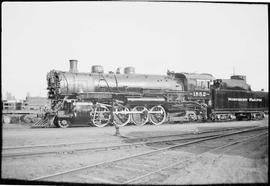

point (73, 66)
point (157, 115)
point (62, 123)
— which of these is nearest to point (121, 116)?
point (157, 115)

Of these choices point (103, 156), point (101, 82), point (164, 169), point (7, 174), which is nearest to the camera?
point (7, 174)

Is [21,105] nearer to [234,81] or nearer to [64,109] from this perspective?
[64,109]

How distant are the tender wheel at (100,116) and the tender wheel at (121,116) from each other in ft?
1.12

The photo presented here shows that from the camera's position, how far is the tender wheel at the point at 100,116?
1016cm

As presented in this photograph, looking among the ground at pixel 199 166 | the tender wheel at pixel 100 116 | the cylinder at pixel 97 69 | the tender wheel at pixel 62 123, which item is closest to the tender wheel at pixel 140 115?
the tender wheel at pixel 100 116

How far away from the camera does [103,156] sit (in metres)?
5.39

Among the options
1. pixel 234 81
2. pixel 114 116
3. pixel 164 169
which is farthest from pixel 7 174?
pixel 234 81

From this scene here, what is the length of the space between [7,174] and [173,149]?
3.94 metres

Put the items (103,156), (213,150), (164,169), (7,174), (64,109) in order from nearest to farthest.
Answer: (7,174)
(164,169)
(103,156)
(213,150)
(64,109)

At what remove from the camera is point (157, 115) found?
11586mm

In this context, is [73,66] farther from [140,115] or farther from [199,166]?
[199,166]

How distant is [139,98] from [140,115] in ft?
3.05

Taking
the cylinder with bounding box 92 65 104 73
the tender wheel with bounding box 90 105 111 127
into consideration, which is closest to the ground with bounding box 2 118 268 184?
the tender wheel with bounding box 90 105 111 127

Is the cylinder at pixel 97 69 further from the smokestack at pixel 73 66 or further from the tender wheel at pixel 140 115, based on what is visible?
the tender wheel at pixel 140 115
